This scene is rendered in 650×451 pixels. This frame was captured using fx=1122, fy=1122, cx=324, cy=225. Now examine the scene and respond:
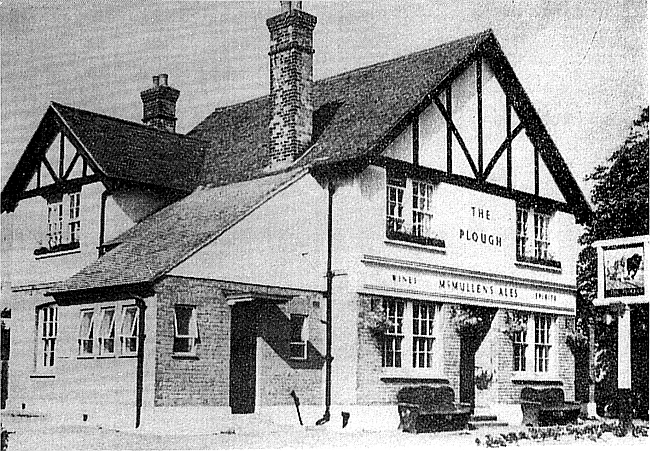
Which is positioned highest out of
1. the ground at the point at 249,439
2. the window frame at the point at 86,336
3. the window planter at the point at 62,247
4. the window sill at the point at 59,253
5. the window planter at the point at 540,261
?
the window planter at the point at 540,261

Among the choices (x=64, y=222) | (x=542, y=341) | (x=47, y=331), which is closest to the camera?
(x=47, y=331)

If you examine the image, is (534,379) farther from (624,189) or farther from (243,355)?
(243,355)

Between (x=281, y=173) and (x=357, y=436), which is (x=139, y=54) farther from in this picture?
(x=357, y=436)

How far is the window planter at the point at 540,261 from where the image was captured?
1176cm

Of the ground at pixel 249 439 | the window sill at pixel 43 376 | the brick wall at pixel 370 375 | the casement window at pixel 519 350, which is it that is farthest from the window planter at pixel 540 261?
the window sill at pixel 43 376

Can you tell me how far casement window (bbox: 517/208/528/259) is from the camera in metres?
11.7

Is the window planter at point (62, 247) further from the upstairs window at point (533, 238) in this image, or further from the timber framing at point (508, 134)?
the upstairs window at point (533, 238)

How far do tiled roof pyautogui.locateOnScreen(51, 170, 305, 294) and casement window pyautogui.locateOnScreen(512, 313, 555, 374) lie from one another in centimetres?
327

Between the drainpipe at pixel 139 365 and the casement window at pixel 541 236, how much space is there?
15.0 feet

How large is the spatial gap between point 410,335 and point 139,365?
2.89 m

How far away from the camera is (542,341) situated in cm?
1208

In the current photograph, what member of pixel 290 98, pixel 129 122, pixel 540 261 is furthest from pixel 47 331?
pixel 540 261

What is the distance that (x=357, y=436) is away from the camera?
9.94 metres

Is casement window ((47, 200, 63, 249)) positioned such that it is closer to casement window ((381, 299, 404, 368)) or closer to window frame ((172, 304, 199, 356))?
window frame ((172, 304, 199, 356))
